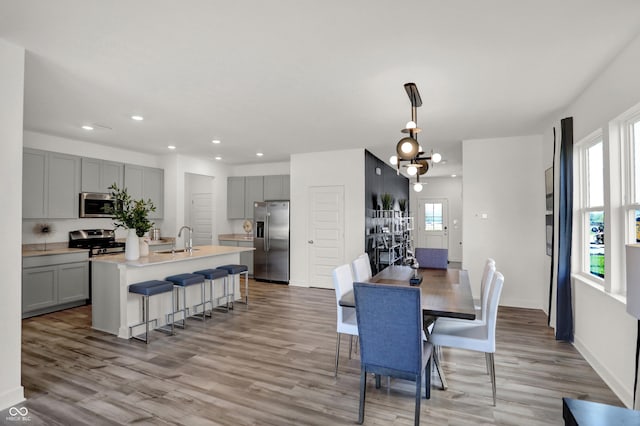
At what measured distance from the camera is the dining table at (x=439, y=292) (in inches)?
91.4

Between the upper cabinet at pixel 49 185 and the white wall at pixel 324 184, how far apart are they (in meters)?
3.69

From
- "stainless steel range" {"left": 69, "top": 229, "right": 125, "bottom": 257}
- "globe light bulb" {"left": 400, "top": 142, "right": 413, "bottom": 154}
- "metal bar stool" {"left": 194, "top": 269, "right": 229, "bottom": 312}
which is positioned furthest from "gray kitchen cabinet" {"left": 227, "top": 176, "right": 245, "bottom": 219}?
"globe light bulb" {"left": 400, "top": 142, "right": 413, "bottom": 154}

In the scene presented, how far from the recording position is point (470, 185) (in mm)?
5504

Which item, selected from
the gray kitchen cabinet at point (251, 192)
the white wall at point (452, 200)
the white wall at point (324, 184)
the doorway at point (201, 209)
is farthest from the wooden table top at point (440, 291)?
the white wall at point (452, 200)

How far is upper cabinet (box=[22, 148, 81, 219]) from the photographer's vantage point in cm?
481

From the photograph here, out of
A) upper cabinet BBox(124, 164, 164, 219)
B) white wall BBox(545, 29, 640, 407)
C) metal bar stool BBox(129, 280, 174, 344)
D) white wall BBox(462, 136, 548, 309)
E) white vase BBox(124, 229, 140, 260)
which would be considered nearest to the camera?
white wall BBox(545, 29, 640, 407)

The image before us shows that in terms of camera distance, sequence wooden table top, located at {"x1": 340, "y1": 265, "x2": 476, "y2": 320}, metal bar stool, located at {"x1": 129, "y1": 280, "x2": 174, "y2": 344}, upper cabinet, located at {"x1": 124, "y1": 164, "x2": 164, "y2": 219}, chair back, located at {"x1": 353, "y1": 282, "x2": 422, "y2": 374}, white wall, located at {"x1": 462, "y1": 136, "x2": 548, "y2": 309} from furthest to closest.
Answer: upper cabinet, located at {"x1": 124, "y1": 164, "x2": 164, "y2": 219}
white wall, located at {"x1": 462, "y1": 136, "x2": 548, "y2": 309}
metal bar stool, located at {"x1": 129, "y1": 280, "x2": 174, "y2": 344}
wooden table top, located at {"x1": 340, "y1": 265, "x2": 476, "y2": 320}
chair back, located at {"x1": 353, "y1": 282, "x2": 422, "y2": 374}

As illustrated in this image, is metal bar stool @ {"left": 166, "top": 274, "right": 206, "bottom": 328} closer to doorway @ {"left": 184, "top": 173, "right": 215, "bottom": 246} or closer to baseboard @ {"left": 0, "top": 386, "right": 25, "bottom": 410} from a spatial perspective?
baseboard @ {"left": 0, "top": 386, "right": 25, "bottom": 410}

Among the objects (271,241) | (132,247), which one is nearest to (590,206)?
(132,247)

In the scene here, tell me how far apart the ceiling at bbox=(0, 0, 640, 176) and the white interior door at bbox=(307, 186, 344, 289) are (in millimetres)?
1919

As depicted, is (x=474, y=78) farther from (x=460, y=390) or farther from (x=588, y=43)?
(x=460, y=390)

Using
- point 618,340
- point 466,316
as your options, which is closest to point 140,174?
point 466,316

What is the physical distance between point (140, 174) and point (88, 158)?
947 mm

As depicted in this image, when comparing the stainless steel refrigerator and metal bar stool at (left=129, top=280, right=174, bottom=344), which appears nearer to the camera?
metal bar stool at (left=129, top=280, right=174, bottom=344)
